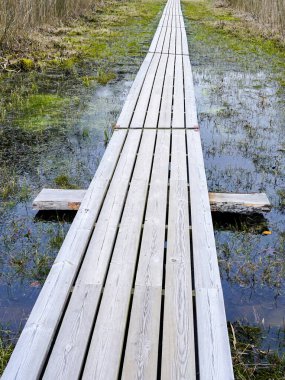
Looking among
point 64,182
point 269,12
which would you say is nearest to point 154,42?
point 269,12

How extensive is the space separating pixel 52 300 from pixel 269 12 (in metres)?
11.5

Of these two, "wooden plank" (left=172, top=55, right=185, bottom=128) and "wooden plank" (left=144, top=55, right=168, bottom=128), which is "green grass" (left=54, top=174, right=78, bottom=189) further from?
"wooden plank" (left=172, top=55, right=185, bottom=128)

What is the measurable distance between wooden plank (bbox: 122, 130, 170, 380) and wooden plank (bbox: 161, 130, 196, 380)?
1.6 inches

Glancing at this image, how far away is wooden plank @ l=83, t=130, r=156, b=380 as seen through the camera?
1690 millimetres

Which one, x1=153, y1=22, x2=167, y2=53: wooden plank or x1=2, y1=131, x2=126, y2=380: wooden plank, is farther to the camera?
x1=153, y1=22, x2=167, y2=53: wooden plank

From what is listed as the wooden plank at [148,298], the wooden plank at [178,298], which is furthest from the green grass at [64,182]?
the wooden plank at [178,298]

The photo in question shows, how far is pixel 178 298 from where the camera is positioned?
2.03m

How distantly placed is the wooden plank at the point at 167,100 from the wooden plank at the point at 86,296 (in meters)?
1.55

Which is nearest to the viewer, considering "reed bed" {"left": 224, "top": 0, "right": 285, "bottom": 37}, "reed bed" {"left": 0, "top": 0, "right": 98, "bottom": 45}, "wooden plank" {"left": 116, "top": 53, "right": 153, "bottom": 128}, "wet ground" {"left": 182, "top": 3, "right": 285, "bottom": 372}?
"wet ground" {"left": 182, "top": 3, "right": 285, "bottom": 372}

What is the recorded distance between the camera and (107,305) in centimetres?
198

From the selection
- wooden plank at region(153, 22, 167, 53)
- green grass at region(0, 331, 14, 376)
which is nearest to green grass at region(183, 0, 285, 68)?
wooden plank at region(153, 22, 167, 53)

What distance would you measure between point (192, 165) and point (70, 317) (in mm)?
1881

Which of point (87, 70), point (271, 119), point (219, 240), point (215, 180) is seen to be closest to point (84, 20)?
point (87, 70)

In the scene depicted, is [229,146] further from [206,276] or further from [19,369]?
[19,369]
